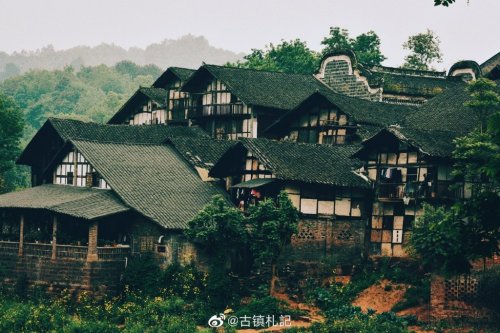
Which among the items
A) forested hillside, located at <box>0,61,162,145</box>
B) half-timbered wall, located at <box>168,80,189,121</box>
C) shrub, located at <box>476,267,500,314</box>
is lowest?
shrub, located at <box>476,267,500,314</box>

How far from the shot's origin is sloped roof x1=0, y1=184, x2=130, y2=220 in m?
50.8

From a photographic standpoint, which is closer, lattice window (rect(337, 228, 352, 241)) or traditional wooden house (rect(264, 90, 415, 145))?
A: lattice window (rect(337, 228, 352, 241))

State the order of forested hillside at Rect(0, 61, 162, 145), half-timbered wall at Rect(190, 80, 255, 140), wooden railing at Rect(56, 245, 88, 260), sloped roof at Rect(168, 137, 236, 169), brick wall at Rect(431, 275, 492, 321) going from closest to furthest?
brick wall at Rect(431, 275, 492, 321) < wooden railing at Rect(56, 245, 88, 260) < sloped roof at Rect(168, 137, 236, 169) < half-timbered wall at Rect(190, 80, 255, 140) < forested hillside at Rect(0, 61, 162, 145)

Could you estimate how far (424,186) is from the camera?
165 ft

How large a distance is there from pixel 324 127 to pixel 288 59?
116 ft

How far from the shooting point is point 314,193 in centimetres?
5262

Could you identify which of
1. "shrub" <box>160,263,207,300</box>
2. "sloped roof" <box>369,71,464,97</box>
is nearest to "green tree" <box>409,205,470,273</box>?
"shrub" <box>160,263,207,300</box>

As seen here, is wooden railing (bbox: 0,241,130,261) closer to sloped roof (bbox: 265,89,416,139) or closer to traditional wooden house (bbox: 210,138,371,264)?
traditional wooden house (bbox: 210,138,371,264)

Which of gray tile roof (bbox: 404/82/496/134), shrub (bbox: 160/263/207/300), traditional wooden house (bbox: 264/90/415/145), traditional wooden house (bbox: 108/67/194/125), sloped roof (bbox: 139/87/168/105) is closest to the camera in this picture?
shrub (bbox: 160/263/207/300)

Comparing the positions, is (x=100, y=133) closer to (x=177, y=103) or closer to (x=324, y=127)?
(x=177, y=103)

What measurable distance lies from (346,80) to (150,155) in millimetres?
19912

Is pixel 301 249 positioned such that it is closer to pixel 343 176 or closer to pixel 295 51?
pixel 343 176

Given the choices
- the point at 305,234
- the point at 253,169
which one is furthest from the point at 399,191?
the point at 253,169

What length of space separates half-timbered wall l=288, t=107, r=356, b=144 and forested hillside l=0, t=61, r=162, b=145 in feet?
241
